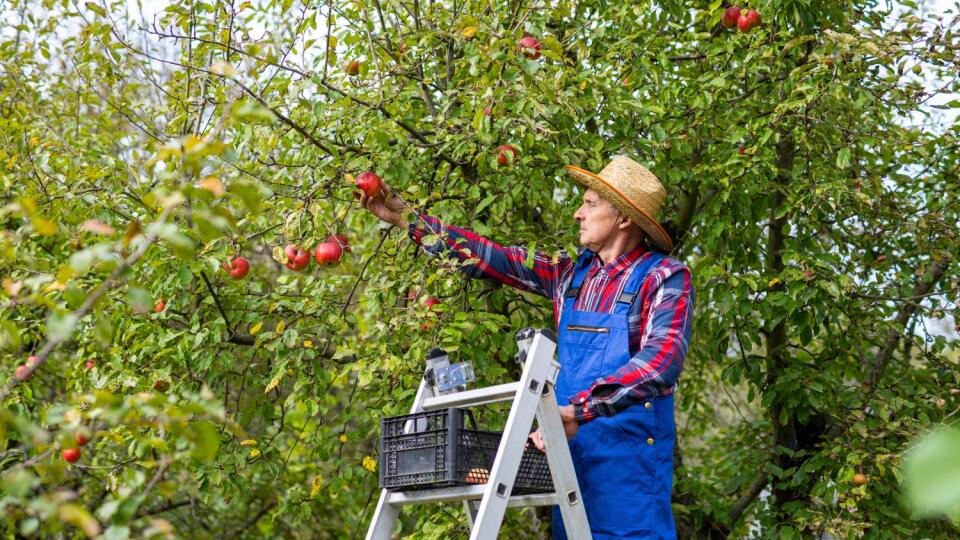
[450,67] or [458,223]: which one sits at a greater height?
[450,67]

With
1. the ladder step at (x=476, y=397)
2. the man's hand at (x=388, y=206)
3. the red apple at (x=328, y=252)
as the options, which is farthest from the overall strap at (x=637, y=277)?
the red apple at (x=328, y=252)

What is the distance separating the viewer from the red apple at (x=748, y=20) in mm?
4223

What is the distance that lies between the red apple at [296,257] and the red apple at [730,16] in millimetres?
2105

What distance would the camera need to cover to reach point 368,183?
336 cm

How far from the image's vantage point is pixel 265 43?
3615 millimetres

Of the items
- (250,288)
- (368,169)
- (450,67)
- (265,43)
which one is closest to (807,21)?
(450,67)

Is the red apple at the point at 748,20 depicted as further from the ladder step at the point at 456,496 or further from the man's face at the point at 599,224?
the ladder step at the point at 456,496

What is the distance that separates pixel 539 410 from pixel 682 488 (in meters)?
2.19

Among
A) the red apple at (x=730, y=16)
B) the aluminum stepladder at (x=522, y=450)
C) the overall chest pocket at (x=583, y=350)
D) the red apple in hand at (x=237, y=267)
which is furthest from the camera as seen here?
the red apple at (x=730, y=16)

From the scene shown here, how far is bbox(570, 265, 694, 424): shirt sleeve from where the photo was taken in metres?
2.86

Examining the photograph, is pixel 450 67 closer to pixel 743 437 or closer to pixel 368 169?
pixel 368 169

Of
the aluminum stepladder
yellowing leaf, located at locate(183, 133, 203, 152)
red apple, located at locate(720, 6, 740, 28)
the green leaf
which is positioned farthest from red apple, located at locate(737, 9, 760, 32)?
the green leaf

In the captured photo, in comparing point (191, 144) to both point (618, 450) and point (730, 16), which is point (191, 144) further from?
point (730, 16)

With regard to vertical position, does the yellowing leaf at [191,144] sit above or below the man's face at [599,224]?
below
